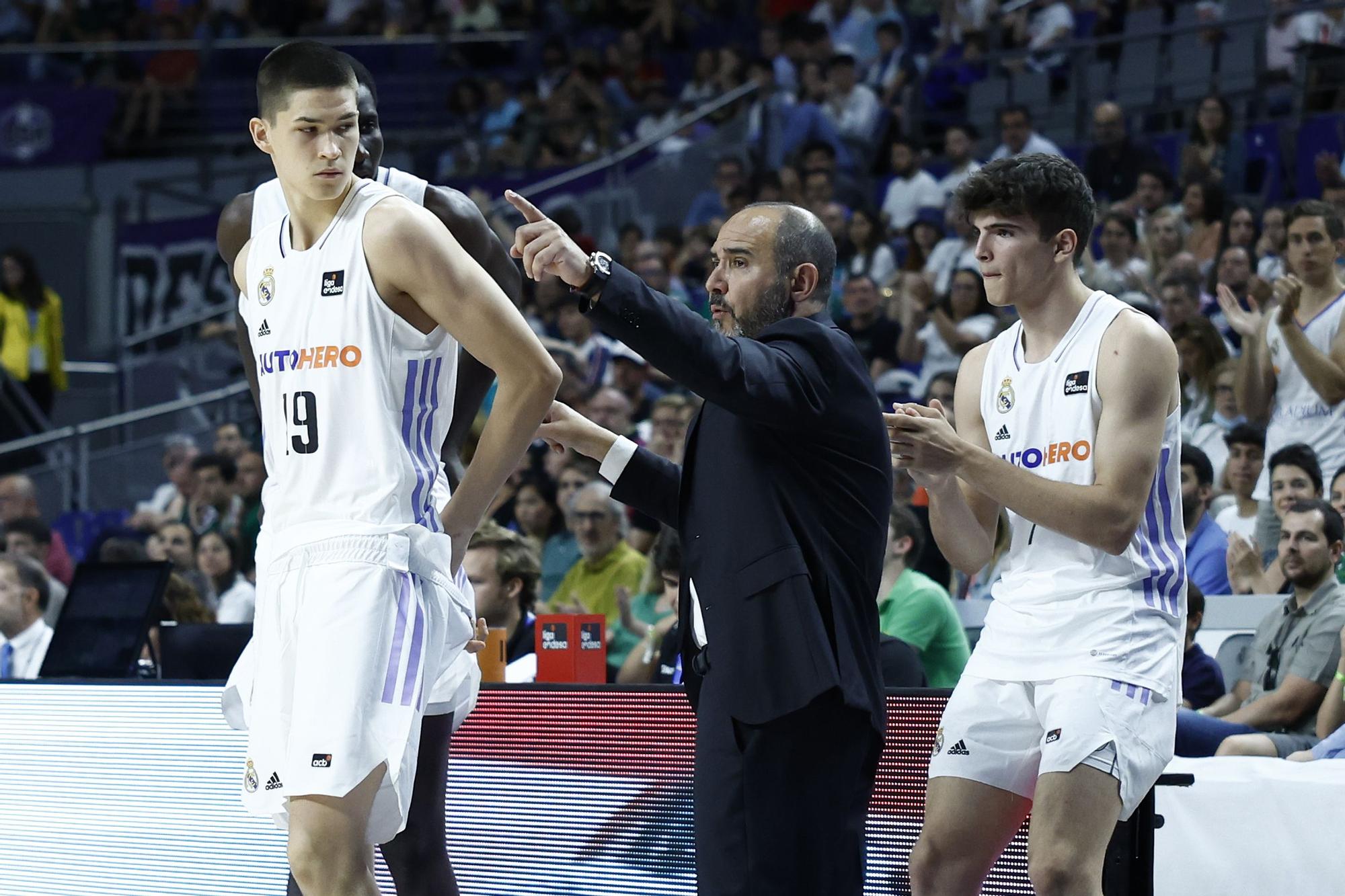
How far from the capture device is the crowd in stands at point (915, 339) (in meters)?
6.18

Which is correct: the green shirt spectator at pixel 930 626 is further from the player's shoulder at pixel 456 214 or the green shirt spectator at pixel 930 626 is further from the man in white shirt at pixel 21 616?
the man in white shirt at pixel 21 616

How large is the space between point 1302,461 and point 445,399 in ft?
15.6

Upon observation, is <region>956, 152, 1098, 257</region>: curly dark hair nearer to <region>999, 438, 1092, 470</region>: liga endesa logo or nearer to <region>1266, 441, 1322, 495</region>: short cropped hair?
<region>999, 438, 1092, 470</region>: liga endesa logo

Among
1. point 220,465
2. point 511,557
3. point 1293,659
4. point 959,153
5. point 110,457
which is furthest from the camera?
point 110,457

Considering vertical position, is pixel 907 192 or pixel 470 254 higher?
pixel 907 192

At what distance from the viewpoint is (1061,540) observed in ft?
11.8

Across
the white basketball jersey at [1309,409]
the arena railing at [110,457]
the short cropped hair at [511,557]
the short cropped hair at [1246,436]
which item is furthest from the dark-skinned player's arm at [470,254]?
the arena railing at [110,457]

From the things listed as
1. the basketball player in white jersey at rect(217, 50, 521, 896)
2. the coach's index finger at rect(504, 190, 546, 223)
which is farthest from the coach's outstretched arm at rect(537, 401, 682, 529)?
the coach's index finger at rect(504, 190, 546, 223)

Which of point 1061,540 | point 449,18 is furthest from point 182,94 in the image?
point 1061,540

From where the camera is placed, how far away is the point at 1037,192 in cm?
368

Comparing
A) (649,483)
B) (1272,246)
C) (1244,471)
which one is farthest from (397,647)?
(1272,246)

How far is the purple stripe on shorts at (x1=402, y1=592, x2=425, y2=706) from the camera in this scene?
312 centimetres

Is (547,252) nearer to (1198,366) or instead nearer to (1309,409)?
(1309,409)

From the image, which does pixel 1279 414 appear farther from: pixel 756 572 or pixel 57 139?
pixel 57 139
